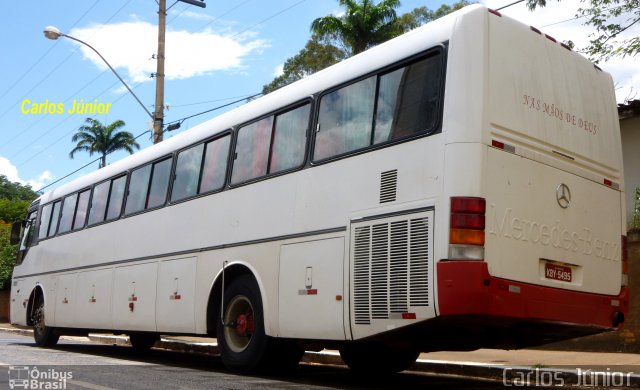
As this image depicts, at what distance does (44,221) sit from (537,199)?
12.6 metres

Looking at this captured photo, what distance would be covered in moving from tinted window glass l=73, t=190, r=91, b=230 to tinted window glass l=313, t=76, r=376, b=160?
299 inches

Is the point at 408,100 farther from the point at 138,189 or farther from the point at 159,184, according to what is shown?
the point at 138,189

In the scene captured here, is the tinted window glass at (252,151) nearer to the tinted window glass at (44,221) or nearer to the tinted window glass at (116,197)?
the tinted window glass at (116,197)

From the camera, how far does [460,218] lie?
625 cm

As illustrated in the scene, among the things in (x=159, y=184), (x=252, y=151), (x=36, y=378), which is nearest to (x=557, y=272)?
(x=252, y=151)

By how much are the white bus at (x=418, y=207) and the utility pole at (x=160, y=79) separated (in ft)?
35.7

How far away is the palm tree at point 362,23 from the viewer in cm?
3058

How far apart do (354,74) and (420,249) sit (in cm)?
224

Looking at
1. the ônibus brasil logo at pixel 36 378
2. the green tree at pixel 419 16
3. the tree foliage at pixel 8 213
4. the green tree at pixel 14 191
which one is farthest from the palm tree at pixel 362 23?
the green tree at pixel 14 191

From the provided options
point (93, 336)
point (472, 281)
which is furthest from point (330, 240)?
point (93, 336)

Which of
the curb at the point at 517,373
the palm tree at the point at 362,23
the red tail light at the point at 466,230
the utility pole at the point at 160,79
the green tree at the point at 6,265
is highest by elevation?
the palm tree at the point at 362,23

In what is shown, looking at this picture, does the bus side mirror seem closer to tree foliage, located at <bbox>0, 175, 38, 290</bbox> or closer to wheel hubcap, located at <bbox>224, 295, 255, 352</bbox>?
tree foliage, located at <bbox>0, 175, 38, 290</bbox>

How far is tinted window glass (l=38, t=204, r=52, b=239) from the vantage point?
16.2 m

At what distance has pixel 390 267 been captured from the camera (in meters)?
6.73
